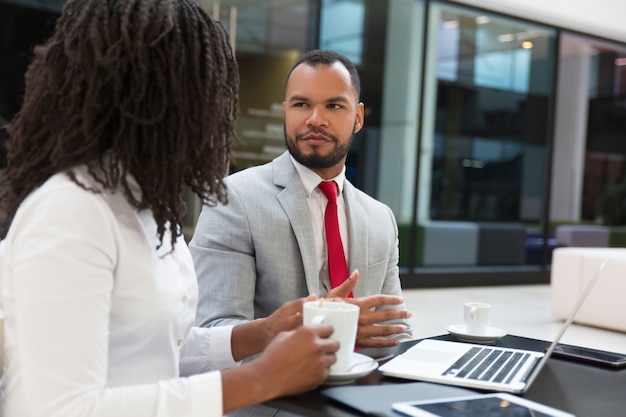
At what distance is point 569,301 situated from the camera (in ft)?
17.0

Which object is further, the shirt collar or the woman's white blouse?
the shirt collar

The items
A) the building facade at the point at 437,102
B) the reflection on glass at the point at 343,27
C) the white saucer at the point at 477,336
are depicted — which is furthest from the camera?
the reflection on glass at the point at 343,27

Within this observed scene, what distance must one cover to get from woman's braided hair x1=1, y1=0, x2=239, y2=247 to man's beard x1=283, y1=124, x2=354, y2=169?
2.87 ft

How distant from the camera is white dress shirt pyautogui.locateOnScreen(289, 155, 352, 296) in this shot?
1.89m

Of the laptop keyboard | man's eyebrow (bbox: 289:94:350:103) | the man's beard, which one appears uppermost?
man's eyebrow (bbox: 289:94:350:103)

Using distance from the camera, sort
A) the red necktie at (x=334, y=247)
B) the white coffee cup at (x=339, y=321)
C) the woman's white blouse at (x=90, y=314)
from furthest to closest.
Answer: the red necktie at (x=334, y=247) < the white coffee cup at (x=339, y=321) < the woman's white blouse at (x=90, y=314)

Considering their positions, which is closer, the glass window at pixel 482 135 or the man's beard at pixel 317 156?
the man's beard at pixel 317 156

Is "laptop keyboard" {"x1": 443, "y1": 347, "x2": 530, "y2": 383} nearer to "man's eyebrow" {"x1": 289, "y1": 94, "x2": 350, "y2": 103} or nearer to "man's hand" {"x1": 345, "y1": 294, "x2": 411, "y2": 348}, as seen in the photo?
"man's hand" {"x1": 345, "y1": 294, "x2": 411, "y2": 348}

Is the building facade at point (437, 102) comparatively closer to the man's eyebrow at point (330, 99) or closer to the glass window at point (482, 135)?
the glass window at point (482, 135)

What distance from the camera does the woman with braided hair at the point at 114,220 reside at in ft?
2.94

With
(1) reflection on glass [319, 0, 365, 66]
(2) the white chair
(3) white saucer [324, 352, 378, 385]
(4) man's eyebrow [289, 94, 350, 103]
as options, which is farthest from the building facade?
(3) white saucer [324, 352, 378, 385]

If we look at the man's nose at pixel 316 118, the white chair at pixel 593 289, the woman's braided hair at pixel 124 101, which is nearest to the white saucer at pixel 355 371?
the woman's braided hair at pixel 124 101

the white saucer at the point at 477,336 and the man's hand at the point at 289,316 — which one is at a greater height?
the man's hand at the point at 289,316

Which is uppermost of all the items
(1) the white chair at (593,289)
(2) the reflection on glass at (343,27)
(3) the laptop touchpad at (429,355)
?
(2) the reflection on glass at (343,27)
